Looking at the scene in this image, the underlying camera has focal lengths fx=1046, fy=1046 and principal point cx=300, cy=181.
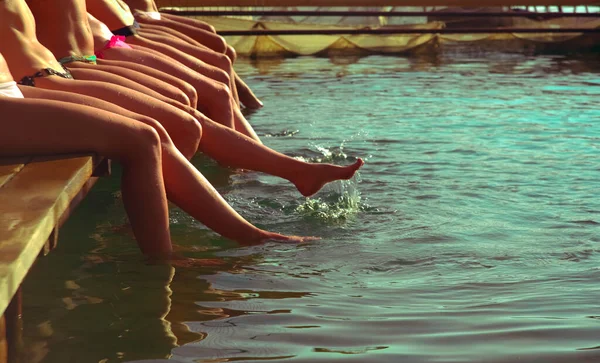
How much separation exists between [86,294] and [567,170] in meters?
3.32

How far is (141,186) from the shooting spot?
3455 millimetres

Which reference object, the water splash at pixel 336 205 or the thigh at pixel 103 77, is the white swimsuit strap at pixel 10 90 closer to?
the thigh at pixel 103 77

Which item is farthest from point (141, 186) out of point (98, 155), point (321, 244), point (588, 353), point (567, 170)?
point (567, 170)

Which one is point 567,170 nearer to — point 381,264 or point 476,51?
point 381,264

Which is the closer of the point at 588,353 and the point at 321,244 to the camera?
the point at 588,353

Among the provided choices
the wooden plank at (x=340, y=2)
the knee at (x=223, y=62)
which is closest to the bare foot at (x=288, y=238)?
the knee at (x=223, y=62)

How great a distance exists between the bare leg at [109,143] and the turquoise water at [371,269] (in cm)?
19

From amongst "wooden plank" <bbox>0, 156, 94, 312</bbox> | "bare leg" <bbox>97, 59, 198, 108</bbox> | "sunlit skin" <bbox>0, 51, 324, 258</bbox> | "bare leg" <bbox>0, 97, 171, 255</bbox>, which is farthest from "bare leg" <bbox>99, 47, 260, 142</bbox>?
"wooden plank" <bbox>0, 156, 94, 312</bbox>

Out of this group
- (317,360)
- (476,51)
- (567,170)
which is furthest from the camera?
(476,51)

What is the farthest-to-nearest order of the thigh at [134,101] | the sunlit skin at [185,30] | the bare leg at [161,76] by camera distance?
the sunlit skin at [185,30], the bare leg at [161,76], the thigh at [134,101]

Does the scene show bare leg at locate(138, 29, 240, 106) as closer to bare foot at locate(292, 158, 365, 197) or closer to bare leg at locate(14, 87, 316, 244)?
bare foot at locate(292, 158, 365, 197)

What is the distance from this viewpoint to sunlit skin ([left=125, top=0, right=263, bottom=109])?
23.4ft

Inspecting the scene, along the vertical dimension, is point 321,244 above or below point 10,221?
below

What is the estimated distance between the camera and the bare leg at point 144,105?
387 cm
